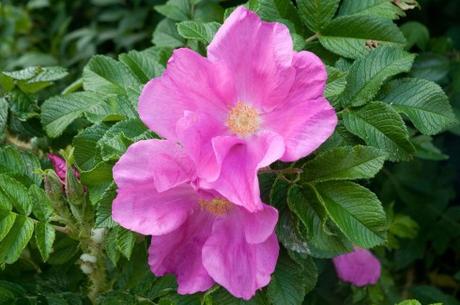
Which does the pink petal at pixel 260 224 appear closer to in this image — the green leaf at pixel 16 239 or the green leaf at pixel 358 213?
the green leaf at pixel 358 213

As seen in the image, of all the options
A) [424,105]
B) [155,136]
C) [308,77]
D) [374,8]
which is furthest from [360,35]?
[155,136]

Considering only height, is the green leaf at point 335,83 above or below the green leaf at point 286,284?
above

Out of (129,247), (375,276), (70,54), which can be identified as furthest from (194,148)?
(70,54)

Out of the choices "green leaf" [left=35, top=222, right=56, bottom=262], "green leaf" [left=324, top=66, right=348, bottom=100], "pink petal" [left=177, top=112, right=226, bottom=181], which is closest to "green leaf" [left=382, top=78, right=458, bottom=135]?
"green leaf" [left=324, top=66, right=348, bottom=100]

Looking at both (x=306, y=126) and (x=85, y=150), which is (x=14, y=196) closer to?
(x=85, y=150)

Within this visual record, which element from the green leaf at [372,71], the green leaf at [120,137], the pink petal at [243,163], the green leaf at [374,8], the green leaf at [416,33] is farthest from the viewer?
the green leaf at [416,33]

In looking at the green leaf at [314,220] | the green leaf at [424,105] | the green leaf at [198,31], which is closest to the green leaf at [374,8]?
the green leaf at [424,105]
